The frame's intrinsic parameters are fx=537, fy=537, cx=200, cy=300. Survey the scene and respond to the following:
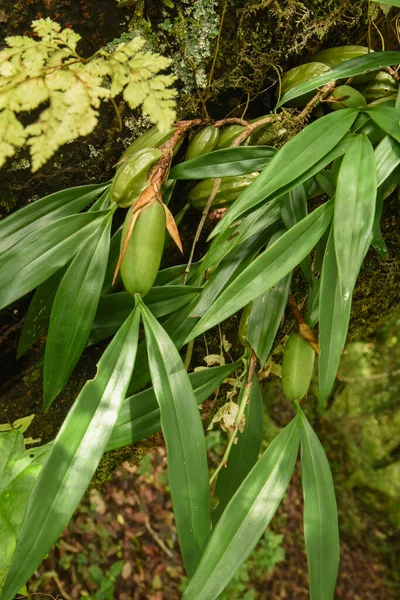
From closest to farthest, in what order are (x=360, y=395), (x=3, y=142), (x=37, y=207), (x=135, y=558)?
(x=3, y=142), (x=37, y=207), (x=135, y=558), (x=360, y=395)

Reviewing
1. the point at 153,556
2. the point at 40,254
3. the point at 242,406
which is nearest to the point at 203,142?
the point at 40,254

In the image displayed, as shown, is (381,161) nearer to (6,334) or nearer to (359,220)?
(359,220)

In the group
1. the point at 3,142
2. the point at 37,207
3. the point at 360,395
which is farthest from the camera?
the point at 360,395

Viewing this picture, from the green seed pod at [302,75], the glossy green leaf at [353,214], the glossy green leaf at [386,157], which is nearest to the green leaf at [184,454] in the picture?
the glossy green leaf at [353,214]

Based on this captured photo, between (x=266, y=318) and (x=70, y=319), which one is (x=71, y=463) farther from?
(x=266, y=318)

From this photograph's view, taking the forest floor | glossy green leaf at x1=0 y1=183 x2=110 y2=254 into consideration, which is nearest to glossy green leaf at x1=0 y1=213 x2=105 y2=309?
glossy green leaf at x1=0 y1=183 x2=110 y2=254

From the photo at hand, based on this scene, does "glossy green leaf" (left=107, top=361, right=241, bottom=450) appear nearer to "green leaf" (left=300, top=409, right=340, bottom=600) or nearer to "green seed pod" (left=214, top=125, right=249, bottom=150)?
"green leaf" (left=300, top=409, right=340, bottom=600)

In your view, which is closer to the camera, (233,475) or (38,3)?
(38,3)

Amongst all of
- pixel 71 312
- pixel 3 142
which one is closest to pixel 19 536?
pixel 71 312
